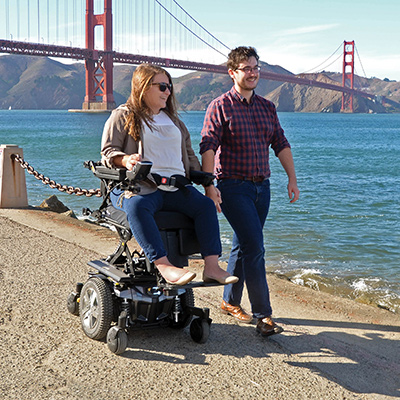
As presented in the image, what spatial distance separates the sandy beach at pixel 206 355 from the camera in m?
2.89

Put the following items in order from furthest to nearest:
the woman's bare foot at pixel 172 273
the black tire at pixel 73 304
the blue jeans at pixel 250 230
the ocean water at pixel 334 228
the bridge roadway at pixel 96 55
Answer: the bridge roadway at pixel 96 55, the ocean water at pixel 334 228, the black tire at pixel 73 304, the blue jeans at pixel 250 230, the woman's bare foot at pixel 172 273

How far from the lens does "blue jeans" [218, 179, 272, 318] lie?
3.68 meters

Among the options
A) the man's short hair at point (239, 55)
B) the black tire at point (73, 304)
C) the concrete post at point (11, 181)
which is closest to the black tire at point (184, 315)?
the black tire at point (73, 304)

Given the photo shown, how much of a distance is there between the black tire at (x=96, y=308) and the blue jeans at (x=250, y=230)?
870mm

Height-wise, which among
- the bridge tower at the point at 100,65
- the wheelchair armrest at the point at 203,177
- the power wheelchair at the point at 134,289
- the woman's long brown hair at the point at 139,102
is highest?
the bridge tower at the point at 100,65

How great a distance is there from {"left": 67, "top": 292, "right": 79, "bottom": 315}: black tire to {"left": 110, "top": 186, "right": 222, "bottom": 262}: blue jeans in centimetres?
74

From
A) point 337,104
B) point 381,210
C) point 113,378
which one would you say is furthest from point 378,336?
point 337,104

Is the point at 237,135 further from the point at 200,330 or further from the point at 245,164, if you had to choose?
the point at 200,330

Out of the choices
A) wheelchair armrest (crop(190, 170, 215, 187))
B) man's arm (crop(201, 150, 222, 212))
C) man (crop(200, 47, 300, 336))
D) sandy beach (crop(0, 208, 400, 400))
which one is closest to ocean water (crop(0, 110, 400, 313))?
sandy beach (crop(0, 208, 400, 400))

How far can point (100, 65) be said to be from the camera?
74.1 meters

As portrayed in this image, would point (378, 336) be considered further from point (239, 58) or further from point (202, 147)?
point (239, 58)

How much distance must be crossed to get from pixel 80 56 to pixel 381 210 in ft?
198

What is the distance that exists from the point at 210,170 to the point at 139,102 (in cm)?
59

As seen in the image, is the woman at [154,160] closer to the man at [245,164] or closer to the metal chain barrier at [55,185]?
the man at [245,164]
